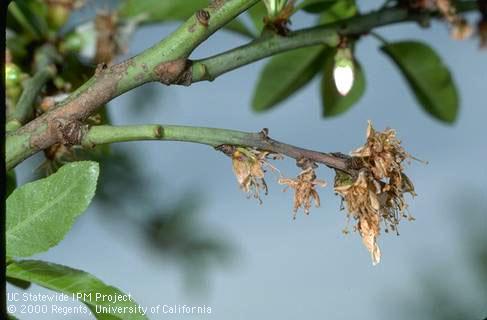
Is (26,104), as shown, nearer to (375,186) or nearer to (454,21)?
(375,186)

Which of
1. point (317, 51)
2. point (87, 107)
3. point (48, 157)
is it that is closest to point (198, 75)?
point (87, 107)

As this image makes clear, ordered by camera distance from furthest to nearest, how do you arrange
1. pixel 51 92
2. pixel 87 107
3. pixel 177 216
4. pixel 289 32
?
1. pixel 177 216
2. pixel 51 92
3. pixel 289 32
4. pixel 87 107

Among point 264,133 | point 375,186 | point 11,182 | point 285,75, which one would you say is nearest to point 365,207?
point 375,186

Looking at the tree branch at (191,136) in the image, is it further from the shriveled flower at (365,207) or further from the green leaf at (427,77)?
the green leaf at (427,77)

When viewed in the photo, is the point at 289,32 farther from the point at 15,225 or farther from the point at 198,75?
the point at 15,225

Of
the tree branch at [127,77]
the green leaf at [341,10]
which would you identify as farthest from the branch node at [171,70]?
the green leaf at [341,10]

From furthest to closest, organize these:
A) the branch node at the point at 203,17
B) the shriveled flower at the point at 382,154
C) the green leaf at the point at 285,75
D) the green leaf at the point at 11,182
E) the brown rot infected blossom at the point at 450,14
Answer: the green leaf at the point at 285,75, the brown rot infected blossom at the point at 450,14, the green leaf at the point at 11,182, the shriveled flower at the point at 382,154, the branch node at the point at 203,17
